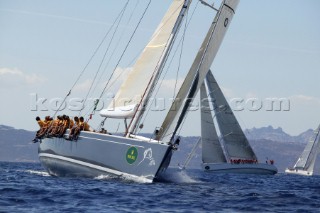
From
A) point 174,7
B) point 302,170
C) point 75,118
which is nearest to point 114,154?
point 75,118

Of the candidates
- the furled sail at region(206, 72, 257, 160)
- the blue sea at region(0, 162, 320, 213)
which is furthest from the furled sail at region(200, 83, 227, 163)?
the blue sea at region(0, 162, 320, 213)

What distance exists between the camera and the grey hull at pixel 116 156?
27.7 metres

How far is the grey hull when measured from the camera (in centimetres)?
2773

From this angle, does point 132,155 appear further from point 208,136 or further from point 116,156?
point 208,136

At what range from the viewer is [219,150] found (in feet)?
213

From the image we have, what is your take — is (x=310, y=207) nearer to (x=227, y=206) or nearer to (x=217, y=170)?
(x=227, y=206)

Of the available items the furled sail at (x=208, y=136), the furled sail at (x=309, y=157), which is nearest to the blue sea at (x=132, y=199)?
the furled sail at (x=208, y=136)

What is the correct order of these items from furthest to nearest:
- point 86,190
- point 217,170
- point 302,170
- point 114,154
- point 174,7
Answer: point 302,170 → point 217,170 → point 174,7 → point 114,154 → point 86,190

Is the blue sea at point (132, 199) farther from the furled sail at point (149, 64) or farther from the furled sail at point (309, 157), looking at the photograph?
the furled sail at point (309, 157)

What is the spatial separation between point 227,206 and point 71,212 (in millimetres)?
5318

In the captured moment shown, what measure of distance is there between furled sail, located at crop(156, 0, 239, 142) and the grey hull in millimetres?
1281

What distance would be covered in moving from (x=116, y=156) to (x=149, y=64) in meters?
4.58

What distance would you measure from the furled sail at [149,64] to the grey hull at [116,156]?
1780 millimetres

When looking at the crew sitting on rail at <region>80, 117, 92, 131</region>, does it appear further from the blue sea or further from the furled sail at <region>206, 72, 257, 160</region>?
the furled sail at <region>206, 72, 257, 160</region>
